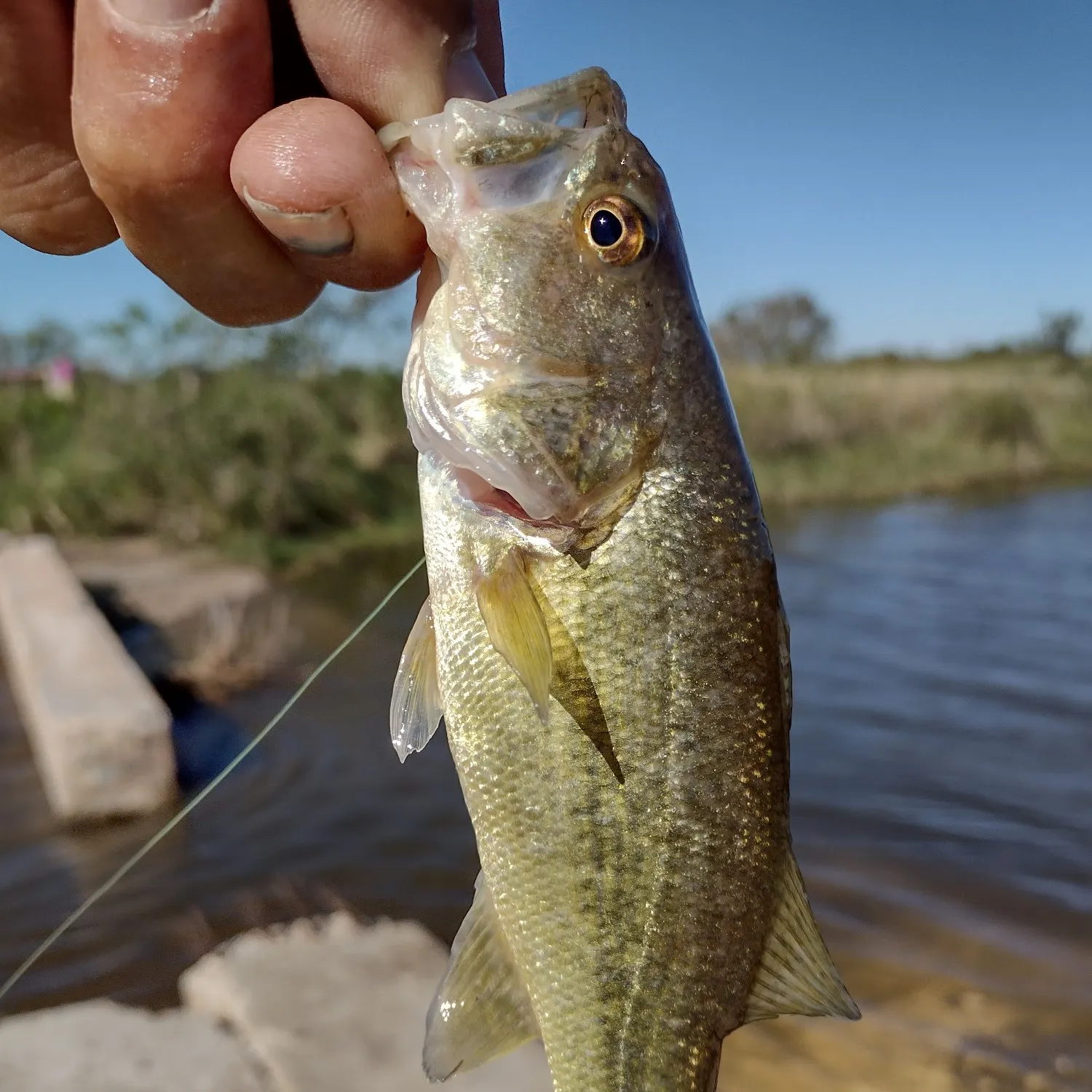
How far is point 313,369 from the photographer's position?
16328 mm

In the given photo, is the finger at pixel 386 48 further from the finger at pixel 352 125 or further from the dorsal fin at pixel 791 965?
the dorsal fin at pixel 791 965

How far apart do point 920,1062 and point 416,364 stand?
431 cm

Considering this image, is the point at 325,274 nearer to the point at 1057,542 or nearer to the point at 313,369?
the point at 313,369

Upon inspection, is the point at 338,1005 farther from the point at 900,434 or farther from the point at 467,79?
the point at 900,434

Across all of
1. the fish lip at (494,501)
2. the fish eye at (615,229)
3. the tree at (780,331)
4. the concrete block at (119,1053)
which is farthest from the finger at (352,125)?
the tree at (780,331)

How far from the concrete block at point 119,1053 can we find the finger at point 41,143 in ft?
10.8

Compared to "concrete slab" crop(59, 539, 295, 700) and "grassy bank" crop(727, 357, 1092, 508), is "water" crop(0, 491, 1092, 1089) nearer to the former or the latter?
"concrete slab" crop(59, 539, 295, 700)

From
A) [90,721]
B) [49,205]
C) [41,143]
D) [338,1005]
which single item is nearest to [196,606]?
[90,721]

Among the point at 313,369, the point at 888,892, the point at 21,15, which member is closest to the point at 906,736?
the point at 888,892

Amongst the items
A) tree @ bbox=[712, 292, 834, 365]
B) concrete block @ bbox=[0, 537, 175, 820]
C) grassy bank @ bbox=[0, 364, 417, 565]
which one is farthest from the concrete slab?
tree @ bbox=[712, 292, 834, 365]

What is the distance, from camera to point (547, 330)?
1.79 meters

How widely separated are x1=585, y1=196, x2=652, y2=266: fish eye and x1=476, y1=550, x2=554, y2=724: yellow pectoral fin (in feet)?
1.92

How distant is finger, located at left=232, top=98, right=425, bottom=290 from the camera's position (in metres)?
1.51

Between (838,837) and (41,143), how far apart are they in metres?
6.38
